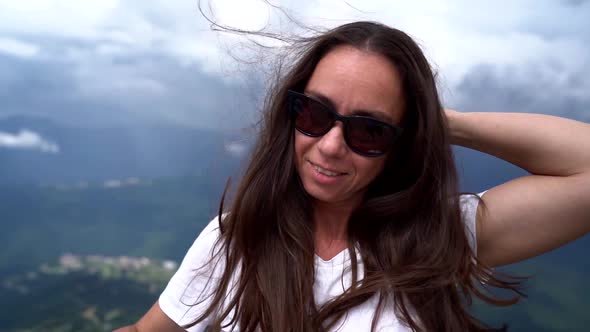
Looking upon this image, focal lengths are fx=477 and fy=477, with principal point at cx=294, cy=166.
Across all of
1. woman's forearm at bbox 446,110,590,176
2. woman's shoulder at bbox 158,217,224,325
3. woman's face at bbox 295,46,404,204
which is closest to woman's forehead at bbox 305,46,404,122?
woman's face at bbox 295,46,404,204

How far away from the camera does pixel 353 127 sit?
1.23m

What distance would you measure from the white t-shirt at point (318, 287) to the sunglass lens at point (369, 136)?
319 mm

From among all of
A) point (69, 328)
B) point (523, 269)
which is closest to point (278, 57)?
point (523, 269)

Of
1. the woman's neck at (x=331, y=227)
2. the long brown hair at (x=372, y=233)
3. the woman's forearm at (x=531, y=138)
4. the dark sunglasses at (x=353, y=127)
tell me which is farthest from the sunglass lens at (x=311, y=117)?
the woman's forearm at (x=531, y=138)

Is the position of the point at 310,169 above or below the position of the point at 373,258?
above

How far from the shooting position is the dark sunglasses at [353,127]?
4.03 ft

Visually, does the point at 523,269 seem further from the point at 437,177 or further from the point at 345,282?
the point at 345,282

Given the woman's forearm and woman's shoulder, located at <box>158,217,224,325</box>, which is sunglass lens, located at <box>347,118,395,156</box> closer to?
the woman's forearm

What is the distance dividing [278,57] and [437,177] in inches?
25.9

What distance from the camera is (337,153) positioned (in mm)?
1255

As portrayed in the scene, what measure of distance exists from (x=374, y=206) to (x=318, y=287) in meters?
0.29

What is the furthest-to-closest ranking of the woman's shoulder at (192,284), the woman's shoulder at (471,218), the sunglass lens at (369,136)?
the woman's shoulder at (192,284), the woman's shoulder at (471,218), the sunglass lens at (369,136)

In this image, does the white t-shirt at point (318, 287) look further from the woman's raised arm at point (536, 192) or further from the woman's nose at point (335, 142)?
the woman's nose at point (335, 142)

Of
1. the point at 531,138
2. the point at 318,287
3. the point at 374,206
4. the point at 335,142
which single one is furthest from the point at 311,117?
the point at 531,138
